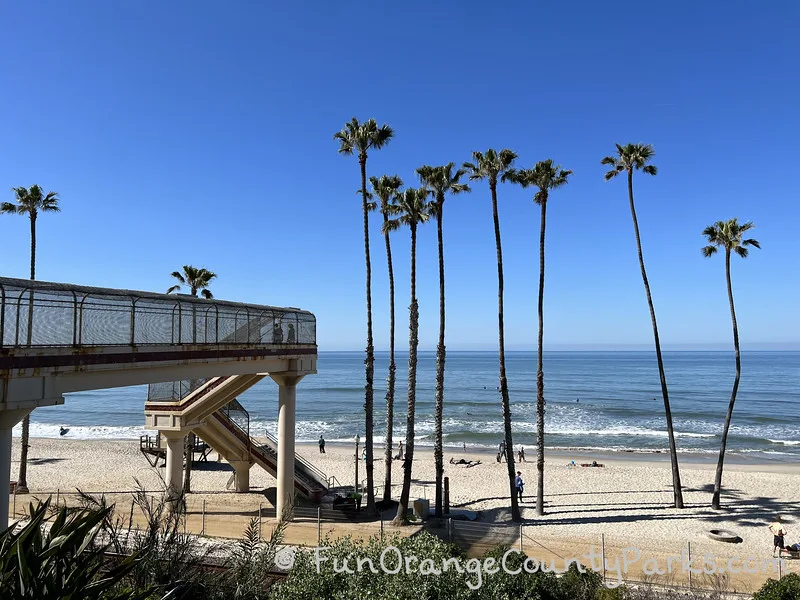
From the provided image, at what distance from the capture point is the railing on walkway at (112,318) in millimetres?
10195

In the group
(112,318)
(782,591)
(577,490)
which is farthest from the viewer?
(577,490)

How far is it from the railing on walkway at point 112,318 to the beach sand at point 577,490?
9.12 metres

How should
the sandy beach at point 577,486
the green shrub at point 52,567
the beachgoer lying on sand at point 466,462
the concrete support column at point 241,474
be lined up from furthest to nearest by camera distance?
the beachgoer lying on sand at point 466,462 < the concrete support column at point 241,474 < the sandy beach at point 577,486 < the green shrub at point 52,567

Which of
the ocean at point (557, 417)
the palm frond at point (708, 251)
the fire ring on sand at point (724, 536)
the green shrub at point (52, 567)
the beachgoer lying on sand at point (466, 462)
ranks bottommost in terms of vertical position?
the ocean at point (557, 417)

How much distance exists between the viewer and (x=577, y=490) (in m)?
29.9

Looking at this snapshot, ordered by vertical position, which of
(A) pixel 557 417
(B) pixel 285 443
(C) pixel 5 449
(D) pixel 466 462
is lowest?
(A) pixel 557 417

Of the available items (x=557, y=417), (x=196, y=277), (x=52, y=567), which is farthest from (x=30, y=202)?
(x=557, y=417)

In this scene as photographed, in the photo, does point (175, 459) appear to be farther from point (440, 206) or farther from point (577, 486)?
point (577, 486)

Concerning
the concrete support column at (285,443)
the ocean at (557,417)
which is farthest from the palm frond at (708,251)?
the ocean at (557,417)

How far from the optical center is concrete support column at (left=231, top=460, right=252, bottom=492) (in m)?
25.6

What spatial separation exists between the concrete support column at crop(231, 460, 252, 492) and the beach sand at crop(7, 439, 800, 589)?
619mm

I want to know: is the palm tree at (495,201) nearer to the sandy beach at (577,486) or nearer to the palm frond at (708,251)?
the sandy beach at (577,486)

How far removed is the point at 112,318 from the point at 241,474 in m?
15.7

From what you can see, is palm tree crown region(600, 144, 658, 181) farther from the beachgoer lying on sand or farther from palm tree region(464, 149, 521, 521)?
the beachgoer lying on sand
